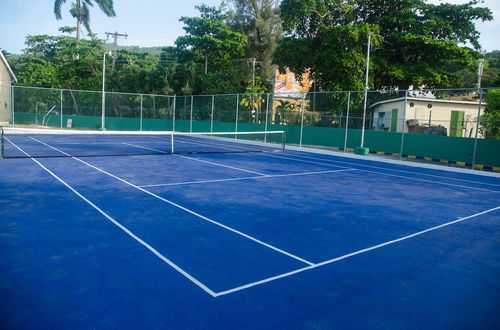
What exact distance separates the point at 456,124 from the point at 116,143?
57.0 feet

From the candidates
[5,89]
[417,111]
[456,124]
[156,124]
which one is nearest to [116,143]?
[156,124]

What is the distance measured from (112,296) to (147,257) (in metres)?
1.11

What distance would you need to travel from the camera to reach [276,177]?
1193 cm

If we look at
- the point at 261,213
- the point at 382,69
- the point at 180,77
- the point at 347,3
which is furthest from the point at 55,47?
the point at 261,213

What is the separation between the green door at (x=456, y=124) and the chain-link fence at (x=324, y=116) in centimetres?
5

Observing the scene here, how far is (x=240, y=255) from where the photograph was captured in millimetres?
5227

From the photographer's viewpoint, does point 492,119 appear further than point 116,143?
No

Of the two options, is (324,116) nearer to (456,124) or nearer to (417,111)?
(417,111)

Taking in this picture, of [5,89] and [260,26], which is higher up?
[260,26]

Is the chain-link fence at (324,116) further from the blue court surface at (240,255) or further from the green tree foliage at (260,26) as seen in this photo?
the green tree foliage at (260,26)

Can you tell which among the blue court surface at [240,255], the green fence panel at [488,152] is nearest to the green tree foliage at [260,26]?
the green fence panel at [488,152]

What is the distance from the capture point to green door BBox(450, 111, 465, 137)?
19.1 metres

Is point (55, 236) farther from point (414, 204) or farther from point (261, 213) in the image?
point (414, 204)

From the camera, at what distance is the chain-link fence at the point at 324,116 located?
17750 mm
